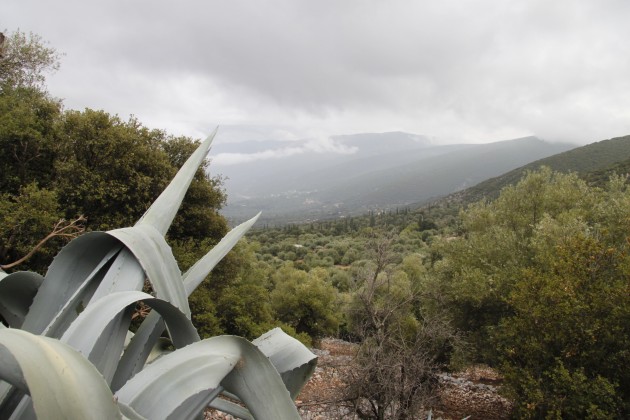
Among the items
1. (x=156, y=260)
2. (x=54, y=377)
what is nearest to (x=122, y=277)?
(x=156, y=260)

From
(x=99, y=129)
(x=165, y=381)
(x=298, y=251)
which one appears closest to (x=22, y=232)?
(x=99, y=129)

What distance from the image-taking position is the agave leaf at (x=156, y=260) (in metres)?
1.55

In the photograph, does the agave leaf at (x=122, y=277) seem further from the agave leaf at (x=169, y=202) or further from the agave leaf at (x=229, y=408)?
the agave leaf at (x=229, y=408)

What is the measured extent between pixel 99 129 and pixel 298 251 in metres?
39.5

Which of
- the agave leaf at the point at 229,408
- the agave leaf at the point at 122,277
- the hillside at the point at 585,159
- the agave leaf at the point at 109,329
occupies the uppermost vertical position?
the hillside at the point at 585,159

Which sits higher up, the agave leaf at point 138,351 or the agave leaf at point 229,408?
the agave leaf at point 138,351

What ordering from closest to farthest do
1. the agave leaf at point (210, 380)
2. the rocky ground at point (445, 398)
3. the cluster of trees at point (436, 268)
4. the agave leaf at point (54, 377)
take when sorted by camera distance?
the agave leaf at point (54, 377), the agave leaf at point (210, 380), the cluster of trees at point (436, 268), the rocky ground at point (445, 398)

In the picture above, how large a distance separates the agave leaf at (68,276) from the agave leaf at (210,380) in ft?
2.07

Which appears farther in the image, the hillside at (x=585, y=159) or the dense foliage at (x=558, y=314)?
the hillside at (x=585, y=159)

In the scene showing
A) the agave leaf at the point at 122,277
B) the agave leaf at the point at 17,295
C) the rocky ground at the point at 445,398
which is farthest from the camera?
the rocky ground at the point at 445,398

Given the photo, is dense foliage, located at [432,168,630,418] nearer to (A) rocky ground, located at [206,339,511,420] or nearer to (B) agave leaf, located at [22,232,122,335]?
(A) rocky ground, located at [206,339,511,420]

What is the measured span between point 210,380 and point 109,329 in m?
0.52

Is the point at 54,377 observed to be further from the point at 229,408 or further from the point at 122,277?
the point at 229,408

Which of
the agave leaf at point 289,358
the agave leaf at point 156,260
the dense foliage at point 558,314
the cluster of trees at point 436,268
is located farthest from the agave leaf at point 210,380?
the dense foliage at point 558,314
